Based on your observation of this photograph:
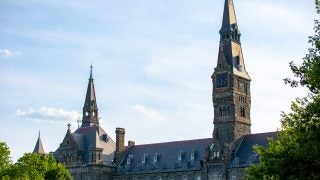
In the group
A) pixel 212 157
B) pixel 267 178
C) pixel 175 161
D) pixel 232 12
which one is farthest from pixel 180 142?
pixel 267 178

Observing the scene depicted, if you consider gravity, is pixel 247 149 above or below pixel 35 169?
above

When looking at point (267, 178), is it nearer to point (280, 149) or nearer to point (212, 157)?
point (280, 149)

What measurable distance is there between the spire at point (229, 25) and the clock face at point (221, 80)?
27.2 ft

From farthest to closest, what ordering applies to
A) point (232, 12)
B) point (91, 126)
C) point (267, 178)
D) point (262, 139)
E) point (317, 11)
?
1. point (91, 126)
2. point (232, 12)
3. point (262, 139)
4. point (267, 178)
5. point (317, 11)

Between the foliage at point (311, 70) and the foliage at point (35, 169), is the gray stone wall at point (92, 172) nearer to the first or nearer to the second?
the foliage at point (35, 169)

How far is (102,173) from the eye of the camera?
153 metres

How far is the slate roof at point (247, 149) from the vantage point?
13150cm

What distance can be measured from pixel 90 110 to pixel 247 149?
5004cm

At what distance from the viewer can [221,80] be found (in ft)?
466

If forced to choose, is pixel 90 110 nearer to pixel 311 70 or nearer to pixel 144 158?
pixel 144 158

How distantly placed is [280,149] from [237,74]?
3309 inches

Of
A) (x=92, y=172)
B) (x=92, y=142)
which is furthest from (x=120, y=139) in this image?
(x=92, y=172)

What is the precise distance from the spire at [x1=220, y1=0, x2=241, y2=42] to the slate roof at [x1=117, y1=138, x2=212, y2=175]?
22.4m

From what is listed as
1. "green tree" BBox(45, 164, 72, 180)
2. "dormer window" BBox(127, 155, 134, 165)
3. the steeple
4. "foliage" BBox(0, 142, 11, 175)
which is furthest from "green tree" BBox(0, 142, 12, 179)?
the steeple
